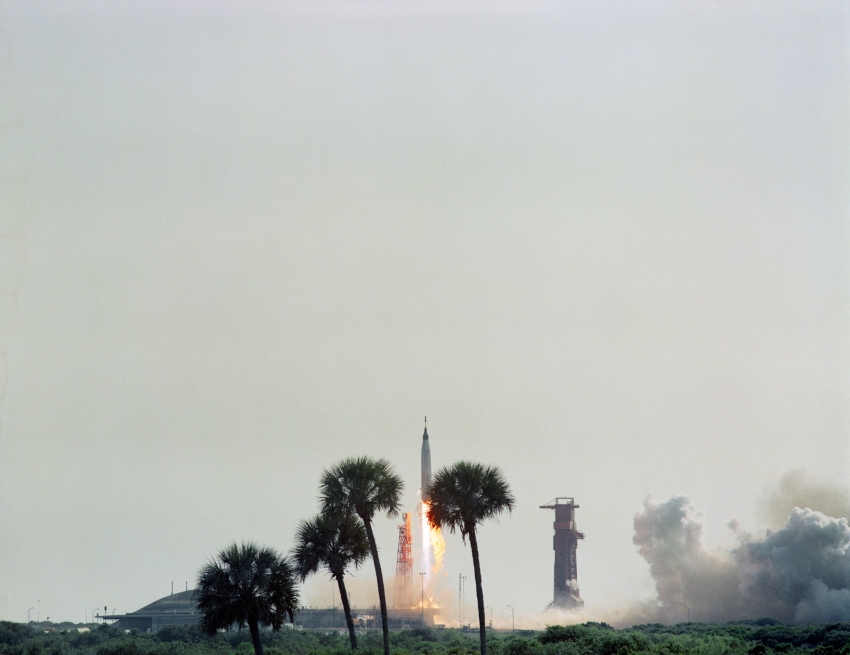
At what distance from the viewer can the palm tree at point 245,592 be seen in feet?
269

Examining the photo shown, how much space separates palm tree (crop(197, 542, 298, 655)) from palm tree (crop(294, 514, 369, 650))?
319 centimetres

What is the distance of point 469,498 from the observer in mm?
82125

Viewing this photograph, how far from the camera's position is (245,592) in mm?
82375

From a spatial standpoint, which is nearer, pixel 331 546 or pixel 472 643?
pixel 331 546

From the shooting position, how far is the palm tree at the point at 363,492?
8444cm

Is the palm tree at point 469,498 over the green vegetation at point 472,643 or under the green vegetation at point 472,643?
over

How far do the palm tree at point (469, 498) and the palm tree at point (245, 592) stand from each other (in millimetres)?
11327

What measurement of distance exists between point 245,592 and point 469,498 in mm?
15921

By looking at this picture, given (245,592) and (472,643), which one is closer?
(245,592)

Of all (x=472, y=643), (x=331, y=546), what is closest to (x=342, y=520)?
(x=331, y=546)

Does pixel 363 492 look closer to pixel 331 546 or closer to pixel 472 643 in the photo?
pixel 331 546

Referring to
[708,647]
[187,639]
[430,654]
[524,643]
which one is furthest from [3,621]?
[708,647]

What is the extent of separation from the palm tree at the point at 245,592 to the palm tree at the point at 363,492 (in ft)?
18.1

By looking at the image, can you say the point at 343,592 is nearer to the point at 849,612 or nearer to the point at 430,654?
the point at 430,654
